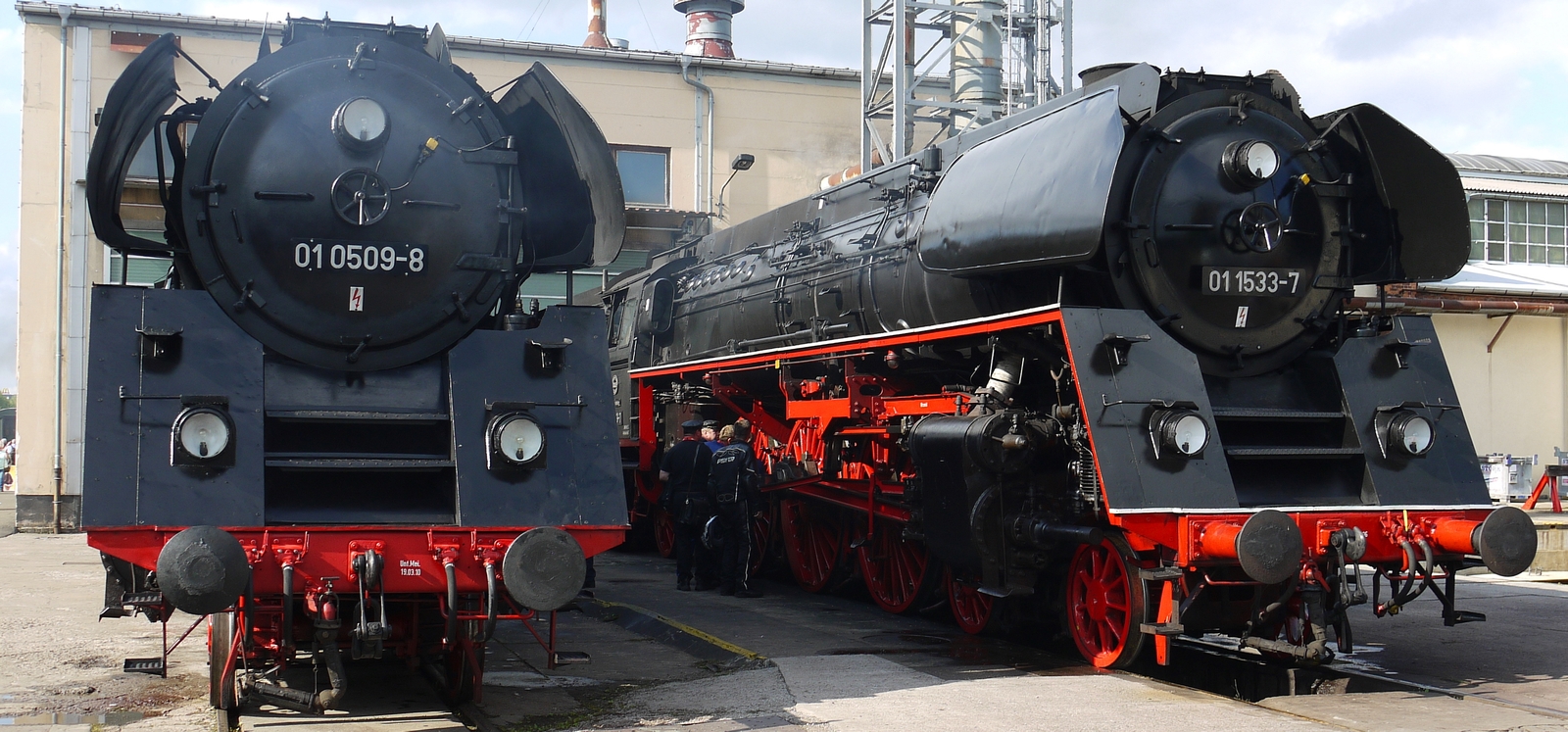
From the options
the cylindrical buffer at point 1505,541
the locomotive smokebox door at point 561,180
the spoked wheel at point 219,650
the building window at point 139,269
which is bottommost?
the spoked wheel at point 219,650

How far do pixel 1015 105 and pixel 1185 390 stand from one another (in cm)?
1312

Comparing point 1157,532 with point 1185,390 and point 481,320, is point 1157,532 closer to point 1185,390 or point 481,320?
point 1185,390

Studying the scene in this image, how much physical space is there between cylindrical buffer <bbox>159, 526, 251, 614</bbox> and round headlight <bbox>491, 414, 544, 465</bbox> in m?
1.19

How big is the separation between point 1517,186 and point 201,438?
23.3 meters

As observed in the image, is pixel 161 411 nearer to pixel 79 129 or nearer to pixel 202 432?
pixel 202 432

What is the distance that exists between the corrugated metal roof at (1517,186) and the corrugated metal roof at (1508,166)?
35 cm

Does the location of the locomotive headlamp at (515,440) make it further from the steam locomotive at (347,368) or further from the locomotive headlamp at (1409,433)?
the locomotive headlamp at (1409,433)

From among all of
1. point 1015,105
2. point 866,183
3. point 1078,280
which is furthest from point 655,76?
point 1078,280

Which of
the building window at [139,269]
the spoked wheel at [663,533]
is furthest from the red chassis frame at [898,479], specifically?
the building window at [139,269]

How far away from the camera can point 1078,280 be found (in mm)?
7078

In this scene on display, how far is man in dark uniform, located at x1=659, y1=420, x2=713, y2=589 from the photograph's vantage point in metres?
11.0

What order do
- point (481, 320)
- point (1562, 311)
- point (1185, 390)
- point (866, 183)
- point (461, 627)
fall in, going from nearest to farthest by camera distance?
point (461, 627), point (481, 320), point (1185, 390), point (866, 183), point (1562, 311)

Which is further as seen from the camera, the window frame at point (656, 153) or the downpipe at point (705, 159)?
the downpipe at point (705, 159)

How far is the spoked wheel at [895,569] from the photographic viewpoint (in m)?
9.33
